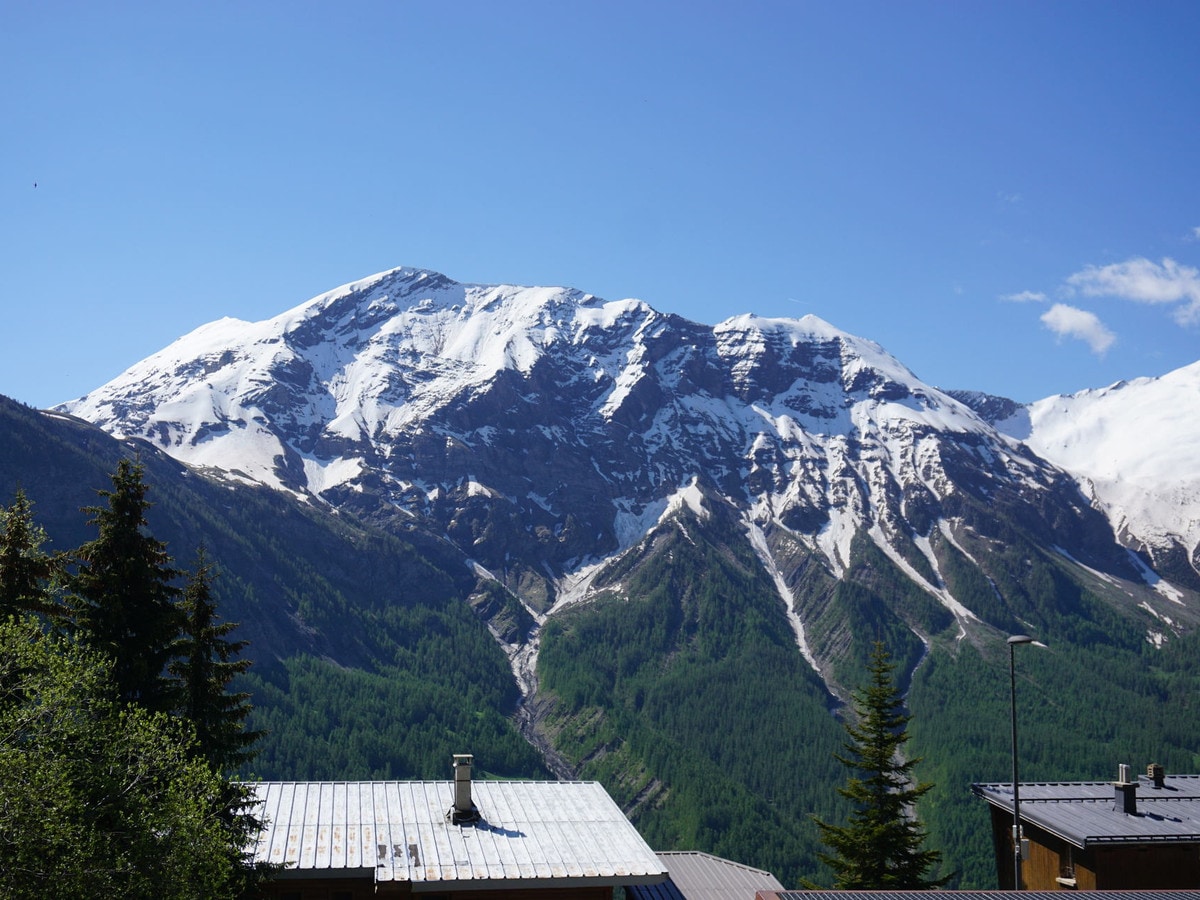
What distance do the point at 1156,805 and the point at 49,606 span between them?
42.0 metres

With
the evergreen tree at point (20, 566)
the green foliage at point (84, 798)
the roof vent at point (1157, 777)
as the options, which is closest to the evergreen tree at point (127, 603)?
the evergreen tree at point (20, 566)

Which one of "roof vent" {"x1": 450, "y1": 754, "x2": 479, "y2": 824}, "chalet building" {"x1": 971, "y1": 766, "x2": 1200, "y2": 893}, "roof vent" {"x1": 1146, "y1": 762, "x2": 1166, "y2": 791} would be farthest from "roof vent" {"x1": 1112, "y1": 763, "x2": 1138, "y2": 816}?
"roof vent" {"x1": 450, "y1": 754, "x2": 479, "y2": 824}

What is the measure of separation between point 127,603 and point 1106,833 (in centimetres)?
3526

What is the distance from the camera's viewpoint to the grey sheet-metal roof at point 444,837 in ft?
120

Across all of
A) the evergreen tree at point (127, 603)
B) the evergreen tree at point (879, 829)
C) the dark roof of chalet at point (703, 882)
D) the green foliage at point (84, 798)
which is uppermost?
the evergreen tree at point (127, 603)

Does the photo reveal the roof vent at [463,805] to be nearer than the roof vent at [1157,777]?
Yes

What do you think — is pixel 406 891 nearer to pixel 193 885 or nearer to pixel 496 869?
pixel 496 869

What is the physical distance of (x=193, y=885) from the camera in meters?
25.5

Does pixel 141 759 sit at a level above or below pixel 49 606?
below

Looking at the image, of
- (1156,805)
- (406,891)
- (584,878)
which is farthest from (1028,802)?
(406,891)

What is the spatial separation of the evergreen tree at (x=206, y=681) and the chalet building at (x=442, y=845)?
2.91m

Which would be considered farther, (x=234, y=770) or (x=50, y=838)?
(x=234, y=770)

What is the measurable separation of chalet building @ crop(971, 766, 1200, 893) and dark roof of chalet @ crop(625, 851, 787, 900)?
10371 millimetres

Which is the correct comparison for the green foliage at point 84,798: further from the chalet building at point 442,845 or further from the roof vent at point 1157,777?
the roof vent at point 1157,777
